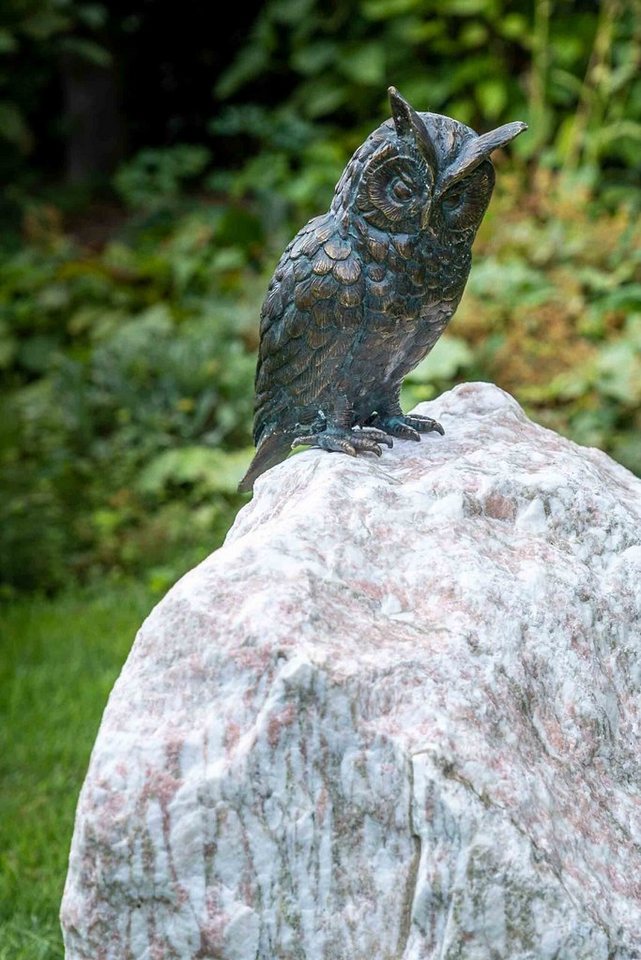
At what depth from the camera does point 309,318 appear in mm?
2684

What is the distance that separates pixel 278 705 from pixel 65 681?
10.1 ft

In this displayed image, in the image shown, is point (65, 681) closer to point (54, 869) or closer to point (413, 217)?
point (54, 869)

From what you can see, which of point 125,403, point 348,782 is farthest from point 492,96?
point 348,782

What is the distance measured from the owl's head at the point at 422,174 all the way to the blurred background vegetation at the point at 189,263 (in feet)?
6.92

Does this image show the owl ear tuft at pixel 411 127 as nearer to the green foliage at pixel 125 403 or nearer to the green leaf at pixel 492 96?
→ the green foliage at pixel 125 403

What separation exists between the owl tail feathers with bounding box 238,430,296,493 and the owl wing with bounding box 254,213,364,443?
32mm

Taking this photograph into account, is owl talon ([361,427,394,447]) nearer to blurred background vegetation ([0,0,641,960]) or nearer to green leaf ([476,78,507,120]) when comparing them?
blurred background vegetation ([0,0,641,960])

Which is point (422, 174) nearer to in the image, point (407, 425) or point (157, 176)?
point (407, 425)

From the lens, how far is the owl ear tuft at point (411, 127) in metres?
2.44

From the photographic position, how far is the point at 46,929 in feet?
10.0

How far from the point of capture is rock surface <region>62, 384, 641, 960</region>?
1.91 m

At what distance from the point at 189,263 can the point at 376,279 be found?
5268 mm

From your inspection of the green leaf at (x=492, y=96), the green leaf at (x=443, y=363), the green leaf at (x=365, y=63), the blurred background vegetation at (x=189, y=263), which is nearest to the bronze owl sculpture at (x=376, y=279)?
the blurred background vegetation at (x=189, y=263)

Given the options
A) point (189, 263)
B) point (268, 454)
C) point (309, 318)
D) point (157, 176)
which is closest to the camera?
point (309, 318)
